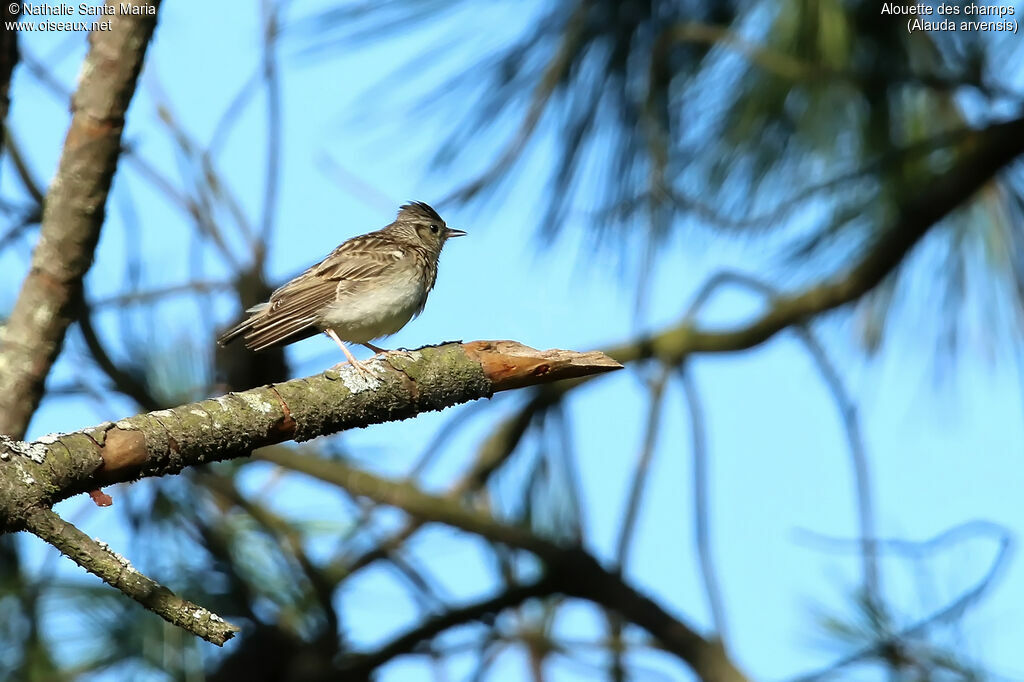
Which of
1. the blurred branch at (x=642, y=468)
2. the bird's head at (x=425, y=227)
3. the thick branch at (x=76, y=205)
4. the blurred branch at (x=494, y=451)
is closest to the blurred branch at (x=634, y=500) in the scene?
the blurred branch at (x=642, y=468)

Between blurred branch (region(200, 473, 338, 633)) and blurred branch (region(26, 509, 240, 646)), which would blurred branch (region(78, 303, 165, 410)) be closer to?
blurred branch (region(200, 473, 338, 633))

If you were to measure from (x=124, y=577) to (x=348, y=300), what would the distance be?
8.66 ft

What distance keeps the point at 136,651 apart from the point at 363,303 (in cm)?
206

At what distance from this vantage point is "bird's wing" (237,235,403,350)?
4723 millimetres

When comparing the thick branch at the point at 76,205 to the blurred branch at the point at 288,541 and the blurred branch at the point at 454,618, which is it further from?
the blurred branch at the point at 454,618

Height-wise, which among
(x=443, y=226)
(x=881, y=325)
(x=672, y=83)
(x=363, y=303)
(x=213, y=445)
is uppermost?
(x=672, y=83)

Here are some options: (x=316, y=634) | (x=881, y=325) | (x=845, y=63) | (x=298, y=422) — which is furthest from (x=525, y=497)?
(x=298, y=422)

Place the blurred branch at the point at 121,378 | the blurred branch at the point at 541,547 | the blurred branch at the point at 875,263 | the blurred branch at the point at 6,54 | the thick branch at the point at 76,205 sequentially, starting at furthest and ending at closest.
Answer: the blurred branch at the point at 541,547 < the blurred branch at the point at 875,263 < the blurred branch at the point at 121,378 < the blurred branch at the point at 6,54 < the thick branch at the point at 76,205

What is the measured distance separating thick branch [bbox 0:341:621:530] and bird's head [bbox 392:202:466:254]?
2.43 meters

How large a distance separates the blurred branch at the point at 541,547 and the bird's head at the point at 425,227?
45.2 inches

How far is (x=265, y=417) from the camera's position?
2945mm

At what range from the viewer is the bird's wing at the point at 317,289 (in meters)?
4.72

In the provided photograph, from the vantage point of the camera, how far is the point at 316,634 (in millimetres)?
5855

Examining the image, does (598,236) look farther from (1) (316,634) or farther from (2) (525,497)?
(1) (316,634)
